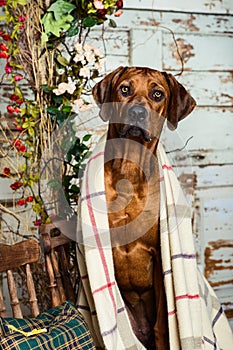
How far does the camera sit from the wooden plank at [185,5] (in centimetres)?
292

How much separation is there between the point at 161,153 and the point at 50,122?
1.56 ft

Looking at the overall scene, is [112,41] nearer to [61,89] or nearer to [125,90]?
[61,89]

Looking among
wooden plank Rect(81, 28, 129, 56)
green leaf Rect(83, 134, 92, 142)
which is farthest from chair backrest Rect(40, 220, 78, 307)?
wooden plank Rect(81, 28, 129, 56)

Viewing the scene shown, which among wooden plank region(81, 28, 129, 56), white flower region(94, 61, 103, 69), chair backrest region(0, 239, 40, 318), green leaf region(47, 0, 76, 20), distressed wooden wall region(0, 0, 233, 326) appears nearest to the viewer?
chair backrest region(0, 239, 40, 318)

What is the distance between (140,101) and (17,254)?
1.95 ft

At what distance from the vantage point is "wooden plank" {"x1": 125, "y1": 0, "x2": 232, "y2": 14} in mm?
2922

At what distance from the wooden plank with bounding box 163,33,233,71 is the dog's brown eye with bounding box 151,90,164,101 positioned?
1.11 metres

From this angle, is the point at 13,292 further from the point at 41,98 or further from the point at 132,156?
the point at 41,98

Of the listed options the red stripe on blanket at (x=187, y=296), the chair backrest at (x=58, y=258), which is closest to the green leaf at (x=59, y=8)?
the chair backrest at (x=58, y=258)

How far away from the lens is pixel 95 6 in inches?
86.0

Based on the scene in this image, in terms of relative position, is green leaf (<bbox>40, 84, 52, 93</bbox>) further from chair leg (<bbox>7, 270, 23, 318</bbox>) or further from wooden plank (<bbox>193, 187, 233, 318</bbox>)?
wooden plank (<bbox>193, 187, 233, 318</bbox>)

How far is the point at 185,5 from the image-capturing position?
9.95 feet

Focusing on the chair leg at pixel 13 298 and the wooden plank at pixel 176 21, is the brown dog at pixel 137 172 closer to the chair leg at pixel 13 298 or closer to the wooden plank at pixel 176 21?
the chair leg at pixel 13 298

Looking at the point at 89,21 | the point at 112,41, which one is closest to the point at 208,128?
the point at 112,41
